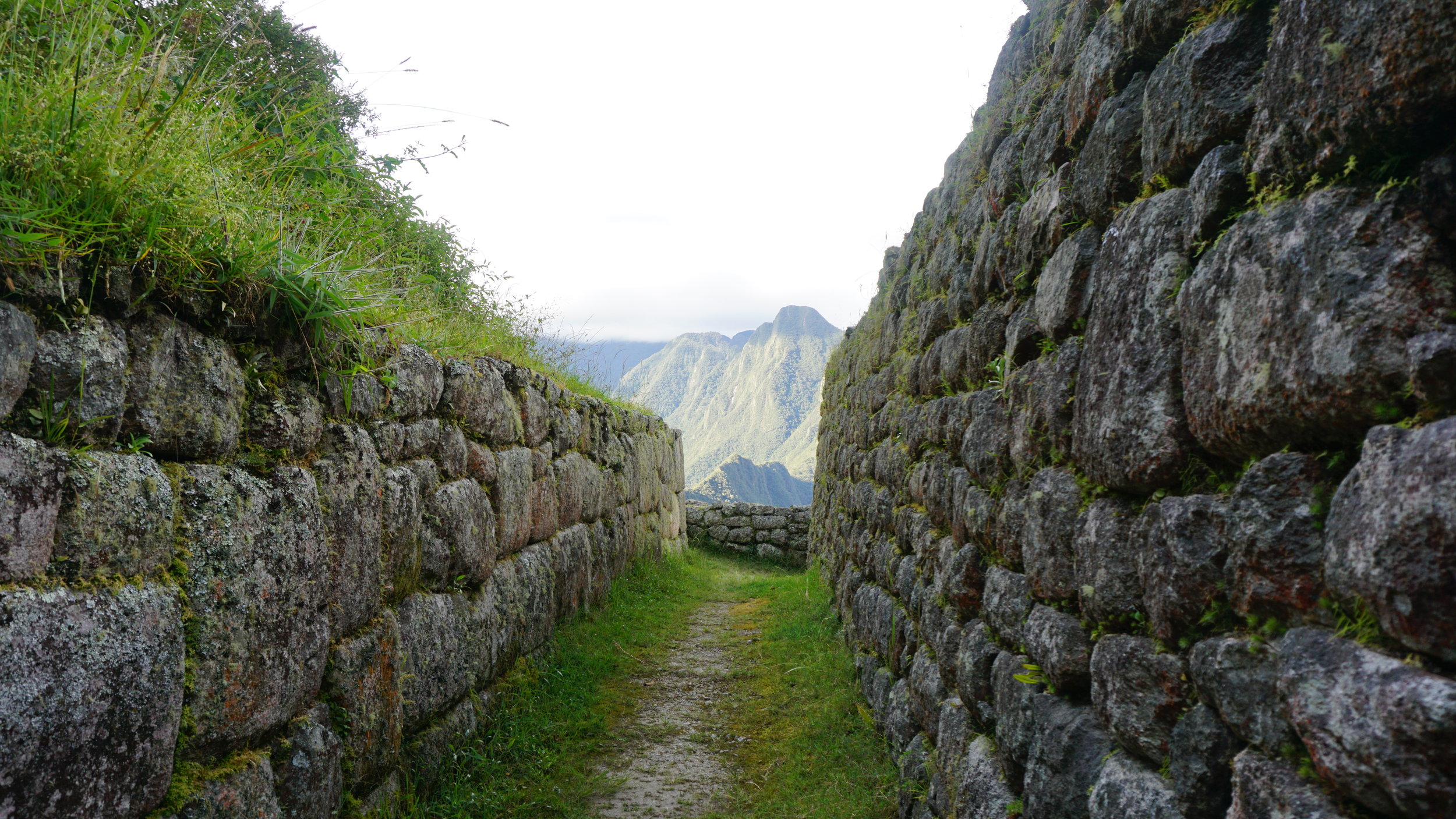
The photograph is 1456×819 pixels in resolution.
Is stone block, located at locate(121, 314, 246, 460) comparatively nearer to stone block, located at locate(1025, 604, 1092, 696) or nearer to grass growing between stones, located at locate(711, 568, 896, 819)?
stone block, located at locate(1025, 604, 1092, 696)

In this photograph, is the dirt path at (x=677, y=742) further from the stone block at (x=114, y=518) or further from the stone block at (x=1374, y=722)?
the stone block at (x=1374, y=722)

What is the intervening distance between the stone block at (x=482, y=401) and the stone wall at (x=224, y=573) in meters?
0.02

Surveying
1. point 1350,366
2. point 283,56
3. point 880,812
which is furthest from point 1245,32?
point 283,56

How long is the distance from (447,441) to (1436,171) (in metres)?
3.57

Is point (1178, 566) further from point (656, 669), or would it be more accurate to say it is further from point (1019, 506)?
point (656, 669)

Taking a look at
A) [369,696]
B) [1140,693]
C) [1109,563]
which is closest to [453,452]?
[369,696]

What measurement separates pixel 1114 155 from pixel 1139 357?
62 centimetres

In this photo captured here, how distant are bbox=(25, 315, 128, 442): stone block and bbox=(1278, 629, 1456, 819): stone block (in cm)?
234

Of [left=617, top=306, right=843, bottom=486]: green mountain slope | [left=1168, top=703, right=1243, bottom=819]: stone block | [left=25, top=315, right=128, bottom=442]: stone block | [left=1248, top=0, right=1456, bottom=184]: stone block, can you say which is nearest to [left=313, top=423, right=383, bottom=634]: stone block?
[left=25, top=315, right=128, bottom=442]: stone block

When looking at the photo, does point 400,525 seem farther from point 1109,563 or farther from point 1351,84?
point 1351,84

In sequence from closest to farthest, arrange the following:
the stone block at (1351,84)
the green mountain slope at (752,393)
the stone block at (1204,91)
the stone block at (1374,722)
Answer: the stone block at (1374,722) < the stone block at (1351,84) < the stone block at (1204,91) < the green mountain slope at (752,393)

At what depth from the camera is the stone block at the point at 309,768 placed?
88.4 inches

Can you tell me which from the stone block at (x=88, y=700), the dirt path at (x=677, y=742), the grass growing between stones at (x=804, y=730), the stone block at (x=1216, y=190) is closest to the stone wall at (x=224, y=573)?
the stone block at (x=88, y=700)

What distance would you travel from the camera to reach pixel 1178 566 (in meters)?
1.47
